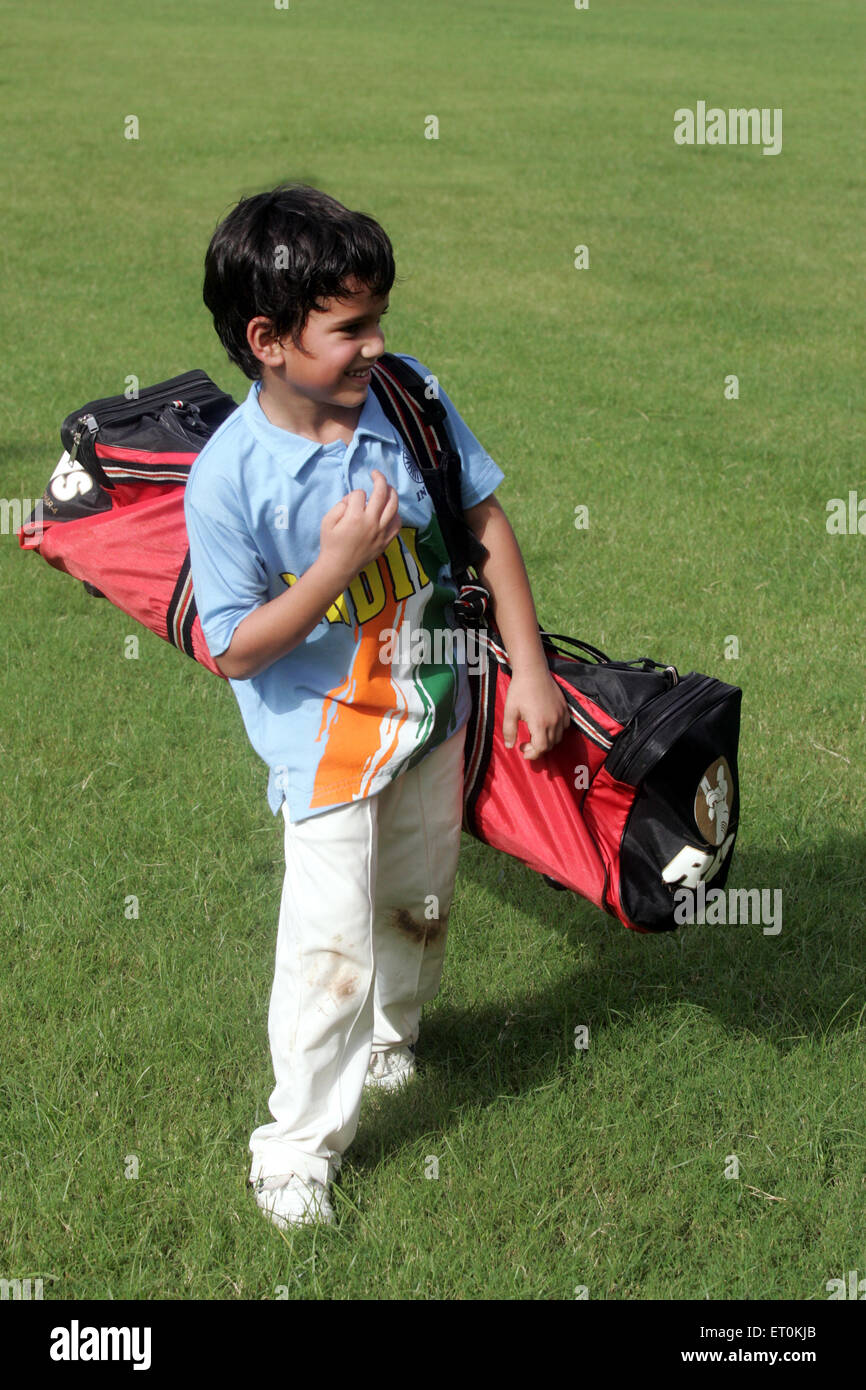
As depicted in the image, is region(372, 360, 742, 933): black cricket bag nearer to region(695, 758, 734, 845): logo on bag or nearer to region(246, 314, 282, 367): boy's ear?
region(695, 758, 734, 845): logo on bag

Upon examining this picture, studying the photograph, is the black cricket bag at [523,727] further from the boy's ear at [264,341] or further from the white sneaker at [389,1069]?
the white sneaker at [389,1069]

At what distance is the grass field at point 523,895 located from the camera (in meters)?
2.70

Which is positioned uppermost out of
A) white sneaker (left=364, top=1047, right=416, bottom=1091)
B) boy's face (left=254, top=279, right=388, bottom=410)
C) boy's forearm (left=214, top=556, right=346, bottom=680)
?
boy's face (left=254, top=279, right=388, bottom=410)

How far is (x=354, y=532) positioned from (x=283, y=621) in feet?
0.61

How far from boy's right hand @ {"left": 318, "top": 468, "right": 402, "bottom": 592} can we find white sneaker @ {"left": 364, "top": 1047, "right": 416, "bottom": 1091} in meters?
1.26

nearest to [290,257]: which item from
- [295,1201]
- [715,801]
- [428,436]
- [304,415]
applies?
[304,415]

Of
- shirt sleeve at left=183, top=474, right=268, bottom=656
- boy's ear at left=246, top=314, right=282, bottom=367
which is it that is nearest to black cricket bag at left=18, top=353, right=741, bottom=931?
boy's ear at left=246, top=314, right=282, bottom=367

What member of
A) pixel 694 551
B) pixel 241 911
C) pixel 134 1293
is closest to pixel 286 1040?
pixel 134 1293

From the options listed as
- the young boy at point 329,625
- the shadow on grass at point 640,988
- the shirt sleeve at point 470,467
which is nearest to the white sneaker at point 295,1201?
the young boy at point 329,625

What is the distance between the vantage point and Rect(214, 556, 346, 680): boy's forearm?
7.34 feet

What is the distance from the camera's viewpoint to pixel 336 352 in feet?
7.39

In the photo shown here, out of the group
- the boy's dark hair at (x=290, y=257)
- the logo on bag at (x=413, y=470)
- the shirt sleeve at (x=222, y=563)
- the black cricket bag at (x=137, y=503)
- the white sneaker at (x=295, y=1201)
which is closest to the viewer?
the boy's dark hair at (x=290, y=257)

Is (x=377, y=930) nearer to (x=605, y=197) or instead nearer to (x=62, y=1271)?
(x=62, y=1271)

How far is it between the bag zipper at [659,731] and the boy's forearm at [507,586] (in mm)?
206
